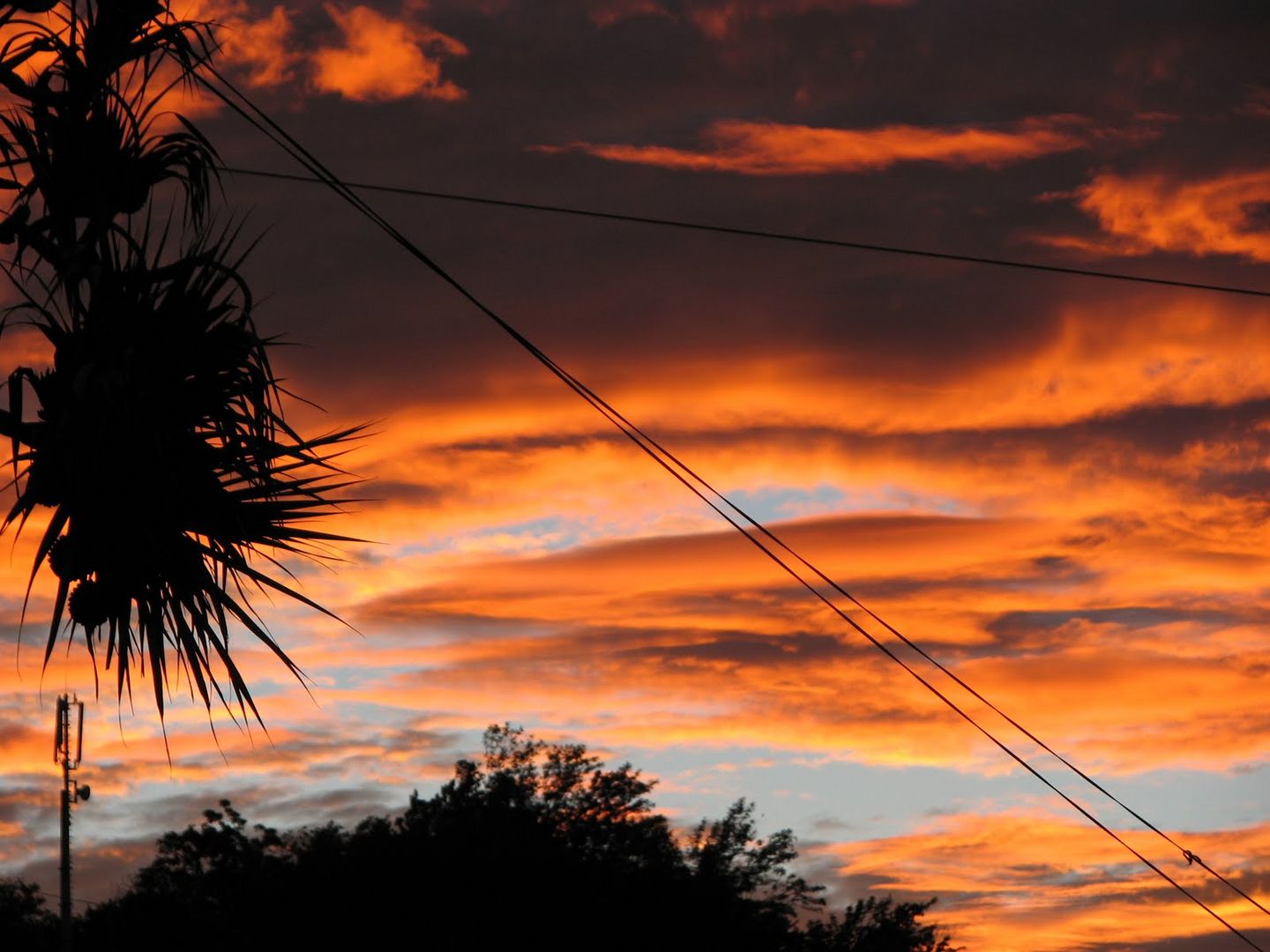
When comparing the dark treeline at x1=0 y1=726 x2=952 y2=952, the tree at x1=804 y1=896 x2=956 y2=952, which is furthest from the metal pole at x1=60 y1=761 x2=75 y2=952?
the tree at x1=804 y1=896 x2=956 y2=952

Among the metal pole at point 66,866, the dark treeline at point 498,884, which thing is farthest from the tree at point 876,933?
the metal pole at point 66,866

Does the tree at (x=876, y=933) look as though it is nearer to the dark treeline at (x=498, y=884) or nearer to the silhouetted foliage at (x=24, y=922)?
the dark treeline at (x=498, y=884)

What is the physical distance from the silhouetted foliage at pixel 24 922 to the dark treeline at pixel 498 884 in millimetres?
11748

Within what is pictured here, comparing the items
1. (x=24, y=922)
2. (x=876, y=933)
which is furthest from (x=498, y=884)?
(x=24, y=922)

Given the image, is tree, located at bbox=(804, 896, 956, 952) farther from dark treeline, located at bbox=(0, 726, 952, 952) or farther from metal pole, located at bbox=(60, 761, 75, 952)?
metal pole, located at bbox=(60, 761, 75, 952)

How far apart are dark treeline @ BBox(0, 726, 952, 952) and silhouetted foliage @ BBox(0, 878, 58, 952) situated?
11748mm

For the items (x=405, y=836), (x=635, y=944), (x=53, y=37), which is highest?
(x=53, y=37)

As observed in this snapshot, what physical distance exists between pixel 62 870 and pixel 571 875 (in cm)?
1651

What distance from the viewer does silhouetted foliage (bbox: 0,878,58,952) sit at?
167ft

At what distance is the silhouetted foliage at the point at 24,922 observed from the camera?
5084 centimetres

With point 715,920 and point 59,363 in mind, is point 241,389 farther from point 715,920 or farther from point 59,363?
point 715,920

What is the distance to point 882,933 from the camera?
38125 mm

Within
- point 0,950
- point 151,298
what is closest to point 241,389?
point 151,298

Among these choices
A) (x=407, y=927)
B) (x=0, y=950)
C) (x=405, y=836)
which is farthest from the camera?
(x=0, y=950)
